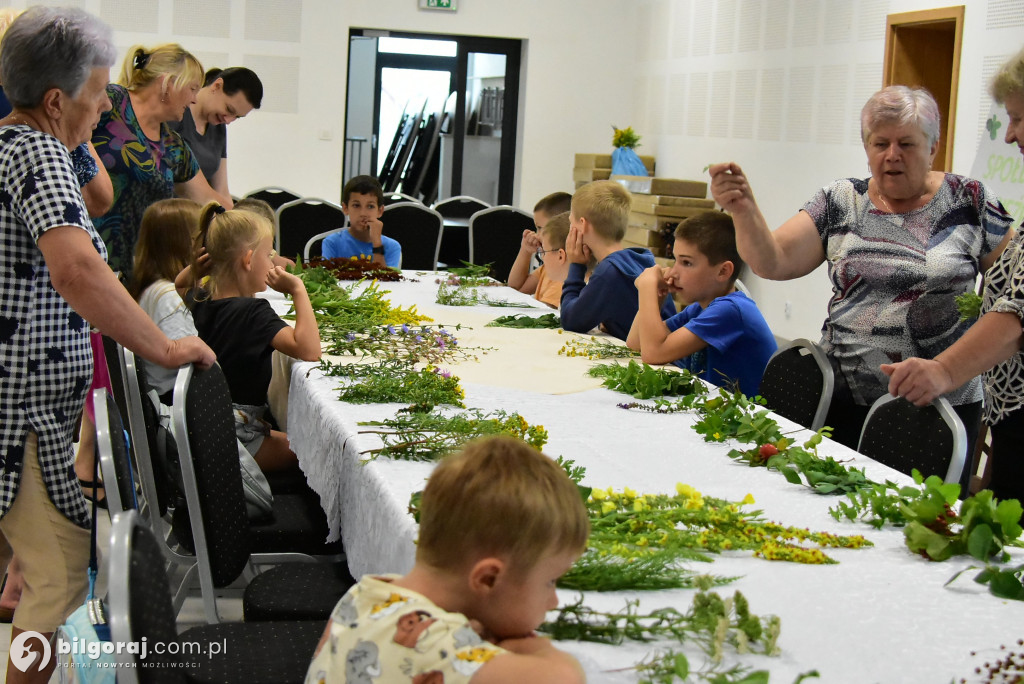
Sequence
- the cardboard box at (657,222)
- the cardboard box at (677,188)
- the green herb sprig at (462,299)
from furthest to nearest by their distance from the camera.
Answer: the cardboard box at (677,188) → the cardboard box at (657,222) → the green herb sprig at (462,299)

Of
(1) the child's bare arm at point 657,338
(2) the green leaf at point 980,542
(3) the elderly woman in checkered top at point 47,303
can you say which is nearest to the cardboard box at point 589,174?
(1) the child's bare arm at point 657,338

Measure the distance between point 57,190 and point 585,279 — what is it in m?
2.33

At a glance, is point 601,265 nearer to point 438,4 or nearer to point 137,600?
point 137,600

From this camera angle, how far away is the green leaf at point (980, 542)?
1564mm

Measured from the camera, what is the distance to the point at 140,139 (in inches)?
148

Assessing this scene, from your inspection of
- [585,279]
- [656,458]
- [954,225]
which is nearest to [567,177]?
[585,279]

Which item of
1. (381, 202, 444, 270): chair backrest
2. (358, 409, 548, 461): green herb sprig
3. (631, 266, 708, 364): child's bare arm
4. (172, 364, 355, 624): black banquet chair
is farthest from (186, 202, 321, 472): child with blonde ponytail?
(381, 202, 444, 270): chair backrest

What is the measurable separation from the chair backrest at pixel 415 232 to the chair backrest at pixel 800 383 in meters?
4.48

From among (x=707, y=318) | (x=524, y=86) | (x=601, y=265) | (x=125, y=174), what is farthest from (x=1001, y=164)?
(x=524, y=86)

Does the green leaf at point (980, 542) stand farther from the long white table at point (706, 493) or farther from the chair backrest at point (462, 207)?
the chair backrest at point (462, 207)

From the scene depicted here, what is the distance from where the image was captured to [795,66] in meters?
8.14

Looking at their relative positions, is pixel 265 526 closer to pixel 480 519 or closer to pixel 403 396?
pixel 403 396

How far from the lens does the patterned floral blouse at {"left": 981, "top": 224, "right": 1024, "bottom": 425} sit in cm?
233

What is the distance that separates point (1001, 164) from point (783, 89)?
2.99m
